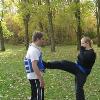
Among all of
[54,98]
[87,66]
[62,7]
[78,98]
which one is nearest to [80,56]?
[87,66]

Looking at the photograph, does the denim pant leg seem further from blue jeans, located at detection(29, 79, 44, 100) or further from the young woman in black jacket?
blue jeans, located at detection(29, 79, 44, 100)

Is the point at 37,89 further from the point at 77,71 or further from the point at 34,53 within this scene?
the point at 77,71

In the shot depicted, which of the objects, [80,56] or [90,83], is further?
[90,83]

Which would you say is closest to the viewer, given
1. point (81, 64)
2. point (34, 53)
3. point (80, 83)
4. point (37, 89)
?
point (34, 53)

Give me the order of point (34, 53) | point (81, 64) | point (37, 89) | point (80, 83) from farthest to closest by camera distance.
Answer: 1. point (80, 83)
2. point (81, 64)
3. point (37, 89)
4. point (34, 53)

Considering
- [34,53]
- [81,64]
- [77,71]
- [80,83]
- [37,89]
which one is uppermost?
[34,53]

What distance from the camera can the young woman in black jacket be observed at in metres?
11.5

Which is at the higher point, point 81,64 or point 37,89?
point 81,64

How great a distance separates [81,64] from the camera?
11.6 m

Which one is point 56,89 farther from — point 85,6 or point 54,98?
point 85,6

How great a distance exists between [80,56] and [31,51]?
6.19 ft

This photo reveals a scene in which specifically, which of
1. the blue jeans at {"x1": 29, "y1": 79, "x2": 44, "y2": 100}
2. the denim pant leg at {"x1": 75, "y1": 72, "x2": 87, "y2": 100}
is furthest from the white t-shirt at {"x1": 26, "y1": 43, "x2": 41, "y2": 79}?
the denim pant leg at {"x1": 75, "y1": 72, "x2": 87, "y2": 100}

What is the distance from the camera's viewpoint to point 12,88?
16453mm

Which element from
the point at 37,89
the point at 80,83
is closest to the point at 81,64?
the point at 80,83
